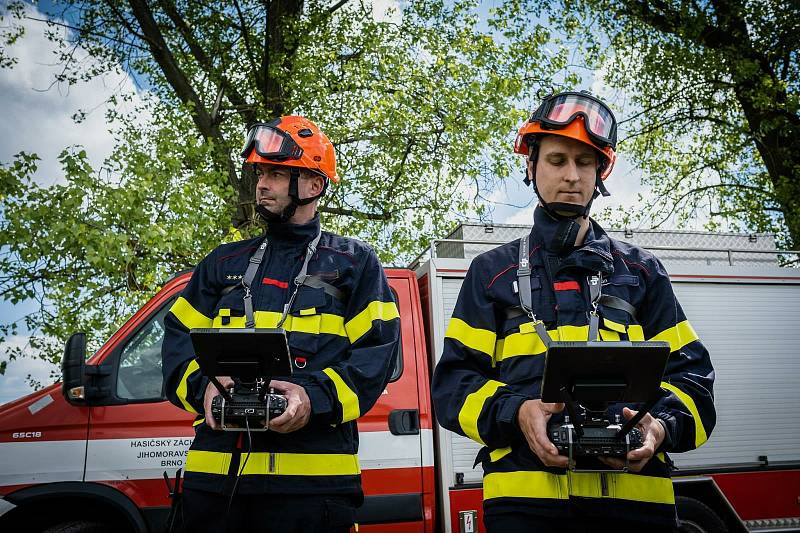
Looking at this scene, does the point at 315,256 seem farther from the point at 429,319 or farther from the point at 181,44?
the point at 181,44

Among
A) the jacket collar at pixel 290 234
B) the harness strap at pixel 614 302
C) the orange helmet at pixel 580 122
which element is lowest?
the harness strap at pixel 614 302

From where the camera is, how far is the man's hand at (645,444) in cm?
193

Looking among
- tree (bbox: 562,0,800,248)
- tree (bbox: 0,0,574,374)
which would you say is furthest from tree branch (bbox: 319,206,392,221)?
tree (bbox: 562,0,800,248)

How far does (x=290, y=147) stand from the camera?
10.3 ft

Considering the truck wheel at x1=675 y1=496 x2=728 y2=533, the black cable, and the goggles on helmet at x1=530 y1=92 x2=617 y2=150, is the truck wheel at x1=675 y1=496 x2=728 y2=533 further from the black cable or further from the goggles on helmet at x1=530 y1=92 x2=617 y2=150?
the black cable

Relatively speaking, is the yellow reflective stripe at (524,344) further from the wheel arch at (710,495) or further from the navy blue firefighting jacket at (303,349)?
the wheel arch at (710,495)

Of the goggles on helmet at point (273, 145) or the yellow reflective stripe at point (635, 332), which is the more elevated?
the goggles on helmet at point (273, 145)

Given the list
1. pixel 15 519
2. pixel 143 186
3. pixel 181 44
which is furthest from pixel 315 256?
pixel 181 44

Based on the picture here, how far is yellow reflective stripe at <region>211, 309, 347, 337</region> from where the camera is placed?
2766mm

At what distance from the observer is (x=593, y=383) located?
6.17 ft

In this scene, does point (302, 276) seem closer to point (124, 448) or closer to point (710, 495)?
point (124, 448)

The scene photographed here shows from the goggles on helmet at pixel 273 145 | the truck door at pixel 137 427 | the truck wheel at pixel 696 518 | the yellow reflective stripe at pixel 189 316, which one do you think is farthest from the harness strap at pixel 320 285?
the truck wheel at pixel 696 518

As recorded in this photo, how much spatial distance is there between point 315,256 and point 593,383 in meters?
1.49

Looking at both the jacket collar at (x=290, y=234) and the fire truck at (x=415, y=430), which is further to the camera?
the fire truck at (x=415, y=430)
